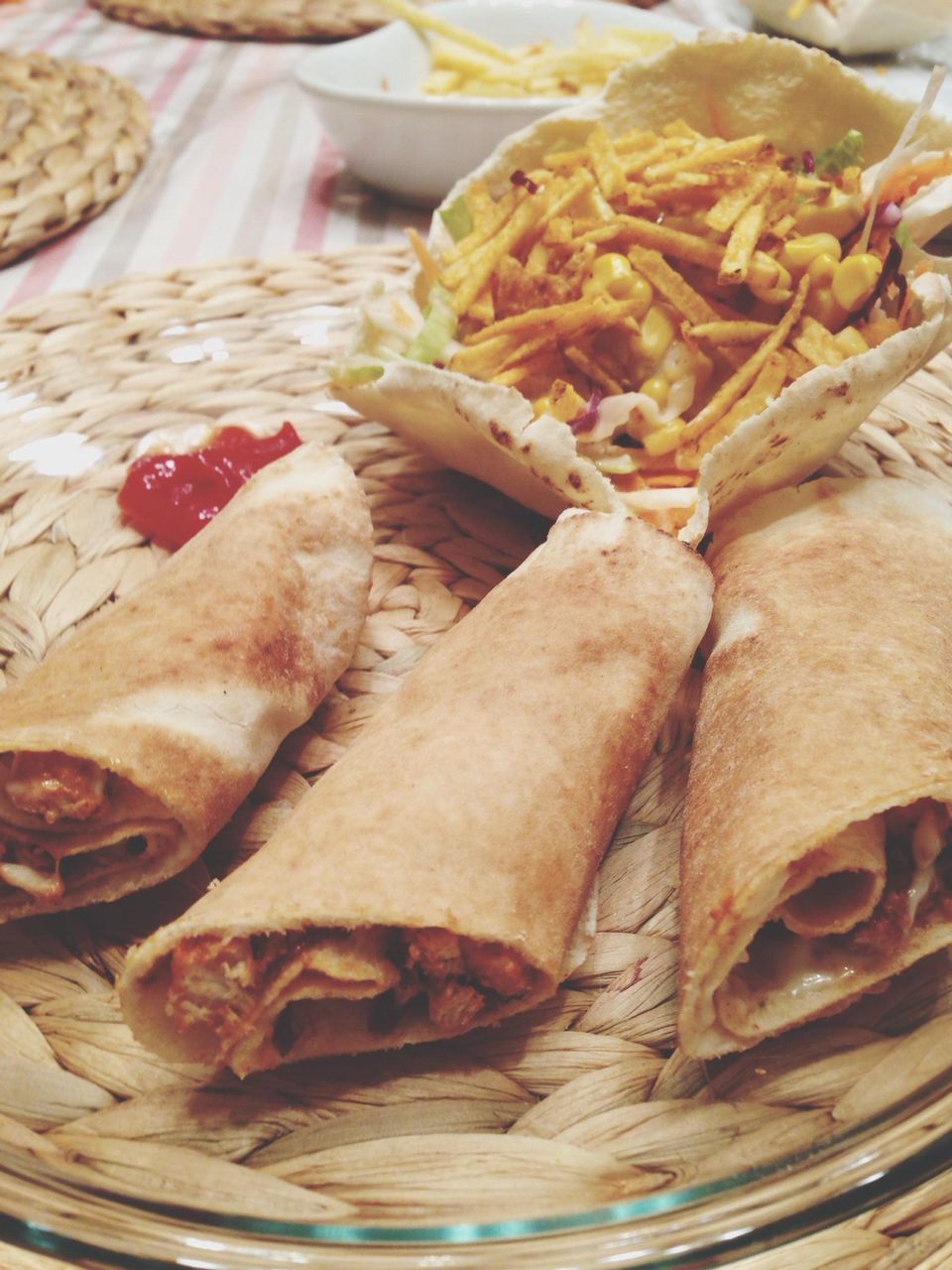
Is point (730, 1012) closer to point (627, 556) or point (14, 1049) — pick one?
point (627, 556)

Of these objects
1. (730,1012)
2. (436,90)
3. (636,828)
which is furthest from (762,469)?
(436,90)

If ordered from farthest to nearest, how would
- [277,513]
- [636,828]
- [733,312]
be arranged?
[733,312], [277,513], [636,828]

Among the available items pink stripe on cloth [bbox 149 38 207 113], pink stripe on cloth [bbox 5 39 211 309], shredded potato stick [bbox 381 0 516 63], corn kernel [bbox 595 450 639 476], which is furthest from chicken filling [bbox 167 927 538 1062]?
pink stripe on cloth [bbox 149 38 207 113]

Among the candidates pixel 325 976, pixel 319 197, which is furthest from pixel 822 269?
pixel 319 197

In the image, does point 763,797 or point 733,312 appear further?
point 733,312

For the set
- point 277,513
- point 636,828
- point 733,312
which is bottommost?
point 636,828

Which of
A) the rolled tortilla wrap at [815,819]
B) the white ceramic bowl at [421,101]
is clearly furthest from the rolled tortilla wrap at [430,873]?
the white ceramic bowl at [421,101]
